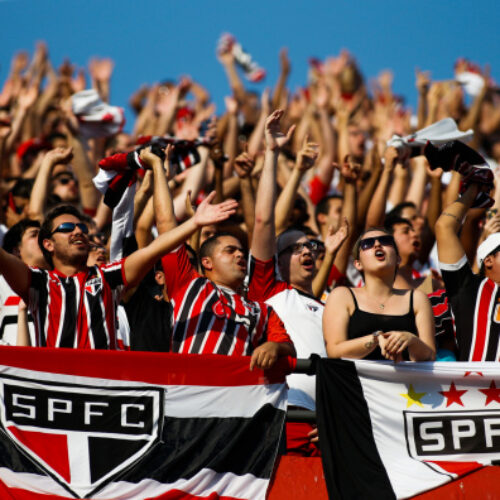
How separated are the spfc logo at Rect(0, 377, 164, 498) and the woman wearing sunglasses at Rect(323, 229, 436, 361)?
1.23 metres

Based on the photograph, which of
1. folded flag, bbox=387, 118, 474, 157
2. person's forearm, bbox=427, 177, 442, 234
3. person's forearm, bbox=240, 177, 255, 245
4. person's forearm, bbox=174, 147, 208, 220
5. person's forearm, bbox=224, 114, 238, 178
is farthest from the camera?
person's forearm, bbox=224, 114, 238, 178

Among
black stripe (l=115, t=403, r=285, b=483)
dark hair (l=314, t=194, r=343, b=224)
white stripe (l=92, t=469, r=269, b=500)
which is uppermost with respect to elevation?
dark hair (l=314, t=194, r=343, b=224)

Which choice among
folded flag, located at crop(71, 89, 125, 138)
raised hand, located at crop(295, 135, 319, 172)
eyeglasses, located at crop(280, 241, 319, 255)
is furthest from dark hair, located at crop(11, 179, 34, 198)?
eyeglasses, located at crop(280, 241, 319, 255)

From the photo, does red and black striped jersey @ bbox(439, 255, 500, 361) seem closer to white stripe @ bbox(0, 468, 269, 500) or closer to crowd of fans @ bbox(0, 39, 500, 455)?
crowd of fans @ bbox(0, 39, 500, 455)

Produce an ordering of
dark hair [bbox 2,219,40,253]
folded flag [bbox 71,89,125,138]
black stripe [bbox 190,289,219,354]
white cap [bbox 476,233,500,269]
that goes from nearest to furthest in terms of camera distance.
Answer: black stripe [bbox 190,289,219,354] → white cap [bbox 476,233,500,269] → dark hair [bbox 2,219,40,253] → folded flag [bbox 71,89,125,138]

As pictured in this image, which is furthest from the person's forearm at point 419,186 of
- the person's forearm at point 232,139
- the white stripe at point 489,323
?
the white stripe at point 489,323

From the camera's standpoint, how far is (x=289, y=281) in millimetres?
6754

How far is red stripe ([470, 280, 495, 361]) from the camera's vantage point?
5.82 meters

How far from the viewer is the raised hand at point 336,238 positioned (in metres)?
7.21

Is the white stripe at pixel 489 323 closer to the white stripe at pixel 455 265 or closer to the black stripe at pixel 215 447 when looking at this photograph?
the white stripe at pixel 455 265

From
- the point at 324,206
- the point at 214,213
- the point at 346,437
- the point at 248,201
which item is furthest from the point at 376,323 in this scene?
the point at 324,206

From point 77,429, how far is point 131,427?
0.98 ft

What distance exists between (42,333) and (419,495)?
2.39 meters

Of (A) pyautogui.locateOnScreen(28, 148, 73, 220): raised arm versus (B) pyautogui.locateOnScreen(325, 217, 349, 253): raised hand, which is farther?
(A) pyautogui.locateOnScreen(28, 148, 73, 220): raised arm
